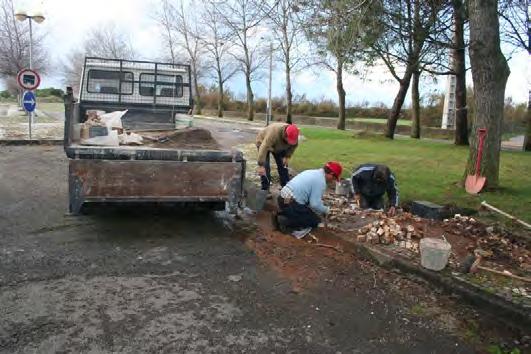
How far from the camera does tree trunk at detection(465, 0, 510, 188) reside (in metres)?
7.87

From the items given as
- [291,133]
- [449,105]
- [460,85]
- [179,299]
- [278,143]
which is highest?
[460,85]

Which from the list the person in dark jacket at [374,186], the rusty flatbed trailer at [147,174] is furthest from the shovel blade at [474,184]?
the rusty flatbed trailer at [147,174]

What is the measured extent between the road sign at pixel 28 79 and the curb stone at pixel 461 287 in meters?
12.9

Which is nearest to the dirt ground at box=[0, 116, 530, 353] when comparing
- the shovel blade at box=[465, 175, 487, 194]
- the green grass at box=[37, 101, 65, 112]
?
the shovel blade at box=[465, 175, 487, 194]

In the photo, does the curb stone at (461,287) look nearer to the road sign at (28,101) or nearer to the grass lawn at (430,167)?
the grass lawn at (430,167)

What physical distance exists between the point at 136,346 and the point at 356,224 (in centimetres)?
368

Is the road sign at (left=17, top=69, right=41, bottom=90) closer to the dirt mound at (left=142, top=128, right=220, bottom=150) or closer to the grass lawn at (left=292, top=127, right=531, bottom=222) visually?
the grass lawn at (left=292, top=127, right=531, bottom=222)

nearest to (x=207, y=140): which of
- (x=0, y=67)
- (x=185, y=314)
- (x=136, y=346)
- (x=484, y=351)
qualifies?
(x=185, y=314)

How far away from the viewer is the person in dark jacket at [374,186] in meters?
6.70

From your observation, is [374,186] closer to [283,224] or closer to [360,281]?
[283,224]

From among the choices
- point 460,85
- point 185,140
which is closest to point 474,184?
point 185,140

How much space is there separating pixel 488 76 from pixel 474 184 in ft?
6.00

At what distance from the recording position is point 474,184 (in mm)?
8102

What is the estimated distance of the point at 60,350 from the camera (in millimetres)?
3158
